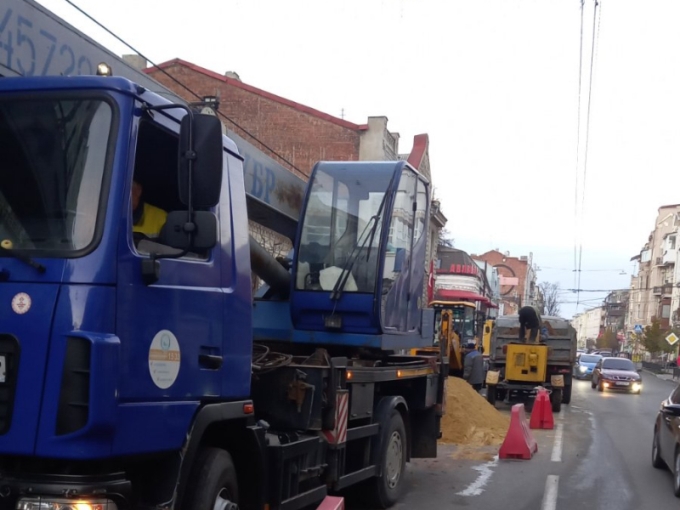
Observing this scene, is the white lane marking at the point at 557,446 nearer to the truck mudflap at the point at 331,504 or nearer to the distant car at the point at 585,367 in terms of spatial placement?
the truck mudflap at the point at 331,504

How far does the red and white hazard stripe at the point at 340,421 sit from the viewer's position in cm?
707

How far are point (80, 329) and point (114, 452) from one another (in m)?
0.63

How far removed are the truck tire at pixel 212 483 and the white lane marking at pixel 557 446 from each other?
8.55 m

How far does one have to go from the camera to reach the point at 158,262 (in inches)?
170

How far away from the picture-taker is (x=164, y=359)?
4496 millimetres

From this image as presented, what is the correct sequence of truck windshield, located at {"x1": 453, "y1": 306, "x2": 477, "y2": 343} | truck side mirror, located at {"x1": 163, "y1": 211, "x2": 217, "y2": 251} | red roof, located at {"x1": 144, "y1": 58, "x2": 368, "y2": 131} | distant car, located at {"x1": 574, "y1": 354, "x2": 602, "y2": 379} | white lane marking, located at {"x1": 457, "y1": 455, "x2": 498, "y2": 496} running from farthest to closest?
1. distant car, located at {"x1": 574, "y1": 354, "x2": 602, "y2": 379}
2. truck windshield, located at {"x1": 453, "y1": 306, "x2": 477, "y2": 343}
3. red roof, located at {"x1": 144, "y1": 58, "x2": 368, "y2": 131}
4. white lane marking, located at {"x1": 457, "y1": 455, "x2": 498, "y2": 496}
5. truck side mirror, located at {"x1": 163, "y1": 211, "x2": 217, "y2": 251}

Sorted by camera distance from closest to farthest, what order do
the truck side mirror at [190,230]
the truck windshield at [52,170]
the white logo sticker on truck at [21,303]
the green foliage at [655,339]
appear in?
the white logo sticker on truck at [21,303]
the truck windshield at [52,170]
the truck side mirror at [190,230]
the green foliage at [655,339]

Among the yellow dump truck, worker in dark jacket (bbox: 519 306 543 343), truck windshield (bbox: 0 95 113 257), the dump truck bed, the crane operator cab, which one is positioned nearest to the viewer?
truck windshield (bbox: 0 95 113 257)

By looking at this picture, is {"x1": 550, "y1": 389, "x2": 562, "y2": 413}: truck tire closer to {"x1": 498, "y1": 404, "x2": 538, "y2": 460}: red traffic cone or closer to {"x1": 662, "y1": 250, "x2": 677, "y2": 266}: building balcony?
{"x1": 498, "y1": 404, "x2": 538, "y2": 460}: red traffic cone

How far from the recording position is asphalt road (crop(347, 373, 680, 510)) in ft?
31.0

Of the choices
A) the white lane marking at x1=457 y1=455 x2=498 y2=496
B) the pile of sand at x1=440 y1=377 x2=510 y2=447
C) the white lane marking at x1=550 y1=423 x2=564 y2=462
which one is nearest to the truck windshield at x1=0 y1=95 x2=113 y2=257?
the white lane marking at x1=457 y1=455 x2=498 y2=496

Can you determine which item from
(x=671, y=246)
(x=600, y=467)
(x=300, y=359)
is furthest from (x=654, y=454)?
(x=671, y=246)

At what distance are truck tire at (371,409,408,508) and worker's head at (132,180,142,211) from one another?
185 inches

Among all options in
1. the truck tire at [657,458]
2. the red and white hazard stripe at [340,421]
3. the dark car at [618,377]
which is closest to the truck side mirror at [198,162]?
the red and white hazard stripe at [340,421]
